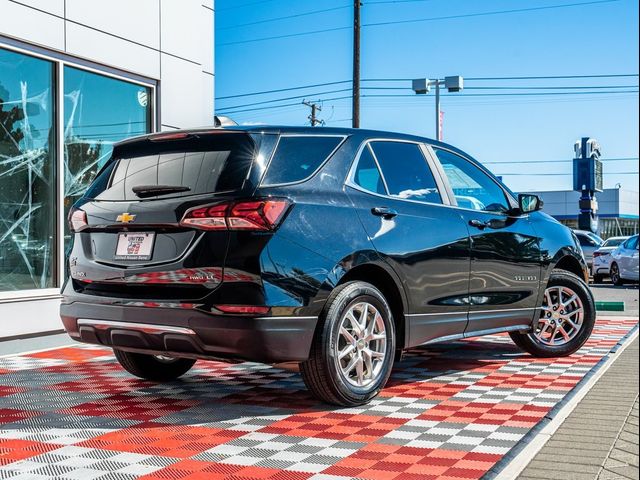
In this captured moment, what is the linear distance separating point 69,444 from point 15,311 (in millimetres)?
5134

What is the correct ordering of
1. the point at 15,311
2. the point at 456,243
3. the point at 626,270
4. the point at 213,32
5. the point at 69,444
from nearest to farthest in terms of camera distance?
the point at 69,444 < the point at 456,243 < the point at 15,311 < the point at 213,32 < the point at 626,270

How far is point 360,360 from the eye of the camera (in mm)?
5461

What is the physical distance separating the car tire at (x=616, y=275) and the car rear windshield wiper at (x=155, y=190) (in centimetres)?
2112

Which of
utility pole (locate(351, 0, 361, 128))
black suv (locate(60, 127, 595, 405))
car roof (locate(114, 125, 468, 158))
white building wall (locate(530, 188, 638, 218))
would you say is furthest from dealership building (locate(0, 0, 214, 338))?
white building wall (locate(530, 188, 638, 218))

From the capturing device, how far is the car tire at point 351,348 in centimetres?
517

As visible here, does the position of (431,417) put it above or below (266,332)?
below

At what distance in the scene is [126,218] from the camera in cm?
521

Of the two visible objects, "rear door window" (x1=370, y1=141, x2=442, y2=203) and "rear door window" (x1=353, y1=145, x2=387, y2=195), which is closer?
"rear door window" (x1=353, y1=145, x2=387, y2=195)

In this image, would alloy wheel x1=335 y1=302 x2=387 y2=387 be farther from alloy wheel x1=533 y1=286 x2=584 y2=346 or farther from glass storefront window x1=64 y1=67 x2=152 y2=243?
glass storefront window x1=64 y1=67 x2=152 y2=243

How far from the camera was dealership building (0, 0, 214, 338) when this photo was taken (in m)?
9.59

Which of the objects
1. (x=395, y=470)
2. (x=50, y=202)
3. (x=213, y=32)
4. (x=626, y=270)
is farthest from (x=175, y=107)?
(x=626, y=270)

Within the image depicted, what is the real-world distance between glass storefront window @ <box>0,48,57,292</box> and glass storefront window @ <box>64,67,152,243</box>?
0.29 metres

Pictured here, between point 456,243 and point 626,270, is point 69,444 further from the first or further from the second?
point 626,270

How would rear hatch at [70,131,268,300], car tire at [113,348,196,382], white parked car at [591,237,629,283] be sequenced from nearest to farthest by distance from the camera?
1. rear hatch at [70,131,268,300]
2. car tire at [113,348,196,382]
3. white parked car at [591,237,629,283]
